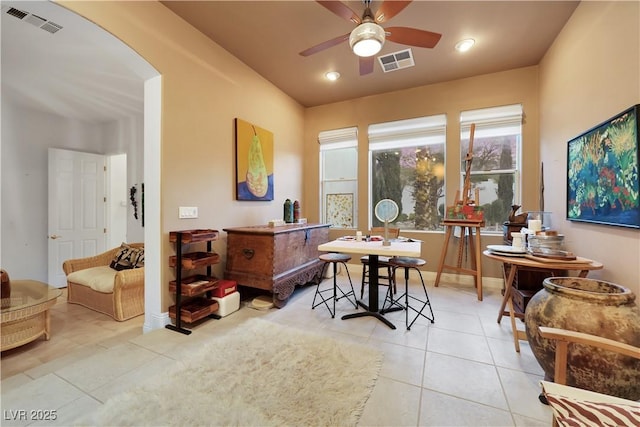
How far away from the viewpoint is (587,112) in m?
2.27

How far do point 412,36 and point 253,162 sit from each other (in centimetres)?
238

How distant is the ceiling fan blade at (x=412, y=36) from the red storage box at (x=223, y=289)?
2.99m

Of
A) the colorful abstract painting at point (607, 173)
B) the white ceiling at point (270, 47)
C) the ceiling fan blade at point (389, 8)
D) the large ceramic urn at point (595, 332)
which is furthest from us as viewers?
the white ceiling at point (270, 47)

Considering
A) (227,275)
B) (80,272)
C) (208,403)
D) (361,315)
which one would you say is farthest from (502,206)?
(80,272)

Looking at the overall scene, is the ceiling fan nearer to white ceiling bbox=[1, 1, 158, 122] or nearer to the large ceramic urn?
white ceiling bbox=[1, 1, 158, 122]

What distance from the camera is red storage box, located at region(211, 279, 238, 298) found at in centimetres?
276

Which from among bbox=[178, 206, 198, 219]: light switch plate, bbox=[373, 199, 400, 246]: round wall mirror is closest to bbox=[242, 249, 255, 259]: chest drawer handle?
bbox=[178, 206, 198, 219]: light switch plate

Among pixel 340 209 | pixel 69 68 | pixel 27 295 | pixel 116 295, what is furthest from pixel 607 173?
pixel 69 68

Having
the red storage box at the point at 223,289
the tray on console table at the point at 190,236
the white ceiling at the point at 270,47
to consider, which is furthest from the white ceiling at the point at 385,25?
the red storage box at the point at 223,289

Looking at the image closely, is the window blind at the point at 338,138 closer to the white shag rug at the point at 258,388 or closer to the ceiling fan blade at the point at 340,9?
the ceiling fan blade at the point at 340,9

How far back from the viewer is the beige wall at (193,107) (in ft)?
7.39

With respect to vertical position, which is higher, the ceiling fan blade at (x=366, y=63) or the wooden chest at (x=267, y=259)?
the ceiling fan blade at (x=366, y=63)

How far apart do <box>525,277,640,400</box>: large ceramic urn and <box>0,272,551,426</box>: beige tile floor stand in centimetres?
32

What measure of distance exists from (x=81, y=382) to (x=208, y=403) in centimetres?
98
